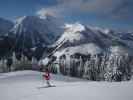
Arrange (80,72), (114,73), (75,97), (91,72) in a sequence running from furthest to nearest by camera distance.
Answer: (80,72), (91,72), (114,73), (75,97)

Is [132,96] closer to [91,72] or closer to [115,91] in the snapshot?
[115,91]

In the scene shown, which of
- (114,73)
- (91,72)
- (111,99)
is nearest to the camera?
(111,99)

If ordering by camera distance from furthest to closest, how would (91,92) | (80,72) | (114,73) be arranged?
(80,72)
(114,73)
(91,92)

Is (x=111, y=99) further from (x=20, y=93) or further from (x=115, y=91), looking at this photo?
(x=20, y=93)

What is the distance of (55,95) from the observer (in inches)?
553

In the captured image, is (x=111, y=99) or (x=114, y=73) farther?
(x=114, y=73)

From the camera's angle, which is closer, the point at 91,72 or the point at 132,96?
the point at 132,96

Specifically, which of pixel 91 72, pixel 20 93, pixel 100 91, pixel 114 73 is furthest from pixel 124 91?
pixel 91 72

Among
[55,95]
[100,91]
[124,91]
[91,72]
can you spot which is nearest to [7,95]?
[55,95]

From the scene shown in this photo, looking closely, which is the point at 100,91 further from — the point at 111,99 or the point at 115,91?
the point at 111,99

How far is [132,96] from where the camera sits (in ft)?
42.3

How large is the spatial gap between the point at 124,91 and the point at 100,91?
1.44 metres

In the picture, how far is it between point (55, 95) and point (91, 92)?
7.20 feet

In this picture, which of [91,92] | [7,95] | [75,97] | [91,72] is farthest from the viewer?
[91,72]
